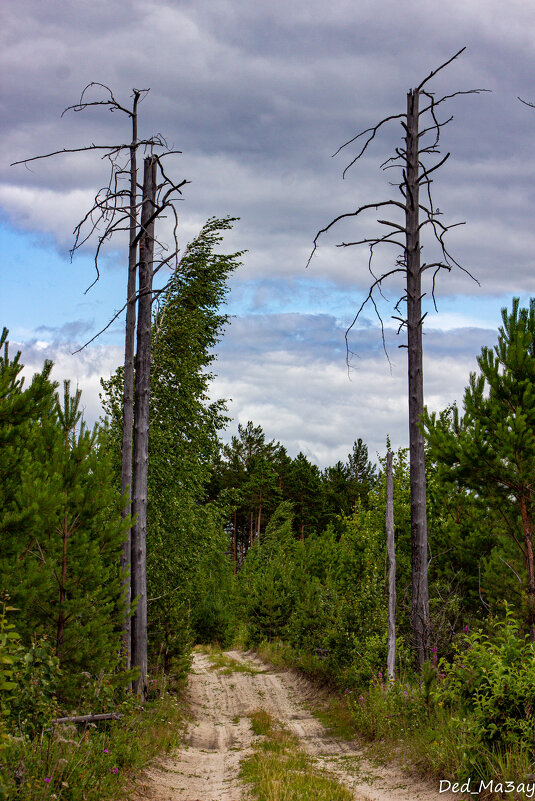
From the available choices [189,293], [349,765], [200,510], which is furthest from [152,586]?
[189,293]

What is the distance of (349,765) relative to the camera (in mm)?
10391

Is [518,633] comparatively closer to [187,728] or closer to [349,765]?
[349,765]

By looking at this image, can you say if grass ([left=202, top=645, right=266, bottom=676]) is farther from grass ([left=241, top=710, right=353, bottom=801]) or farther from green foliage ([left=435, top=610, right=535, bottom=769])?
green foliage ([left=435, top=610, right=535, bottom=769])

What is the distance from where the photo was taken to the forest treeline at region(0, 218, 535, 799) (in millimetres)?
7504

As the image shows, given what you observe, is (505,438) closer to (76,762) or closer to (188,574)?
(76,762)

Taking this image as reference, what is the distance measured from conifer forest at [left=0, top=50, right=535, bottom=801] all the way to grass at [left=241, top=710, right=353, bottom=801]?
0.19ft

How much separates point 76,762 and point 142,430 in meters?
6.75

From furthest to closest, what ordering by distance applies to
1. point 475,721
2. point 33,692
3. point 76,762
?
1. point 475,721
2. point 33,692
3. point 76,762

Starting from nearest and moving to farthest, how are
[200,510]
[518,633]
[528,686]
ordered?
[528,686]
[518,633]
[200,510]

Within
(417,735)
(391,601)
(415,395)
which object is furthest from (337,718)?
(415,395)

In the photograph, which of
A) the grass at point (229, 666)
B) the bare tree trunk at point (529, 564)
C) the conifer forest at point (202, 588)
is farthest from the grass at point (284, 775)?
the grass at point (229, 666)

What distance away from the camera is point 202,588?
19.7 m

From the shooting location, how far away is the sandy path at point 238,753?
28.2ft

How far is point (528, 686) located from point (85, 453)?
20.5ft
